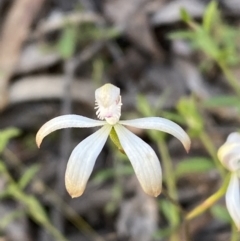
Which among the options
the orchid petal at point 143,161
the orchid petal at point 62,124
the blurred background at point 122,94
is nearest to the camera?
the orchid petal at point 143,161

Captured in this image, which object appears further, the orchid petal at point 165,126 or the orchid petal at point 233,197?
the orchid petal at point 233,197

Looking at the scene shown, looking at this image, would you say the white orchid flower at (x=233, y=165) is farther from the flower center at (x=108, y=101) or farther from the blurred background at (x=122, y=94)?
the blurred background at (x=122, y=94)

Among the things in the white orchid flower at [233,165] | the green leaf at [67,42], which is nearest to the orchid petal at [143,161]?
the white orchid flower at [233,165]

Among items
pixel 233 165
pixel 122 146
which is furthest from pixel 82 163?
pixel 233 165

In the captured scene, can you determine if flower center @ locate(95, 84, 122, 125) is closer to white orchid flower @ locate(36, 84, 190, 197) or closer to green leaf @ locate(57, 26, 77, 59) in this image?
white orchid flower @ locate(36, 84, 190, 197)

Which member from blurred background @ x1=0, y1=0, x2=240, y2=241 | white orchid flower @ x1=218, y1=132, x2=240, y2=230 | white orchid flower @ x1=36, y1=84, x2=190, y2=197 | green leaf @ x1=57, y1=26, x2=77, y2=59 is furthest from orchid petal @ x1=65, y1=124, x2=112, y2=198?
green leaf @ x1=57, y1=26, x2=77, y2=59
